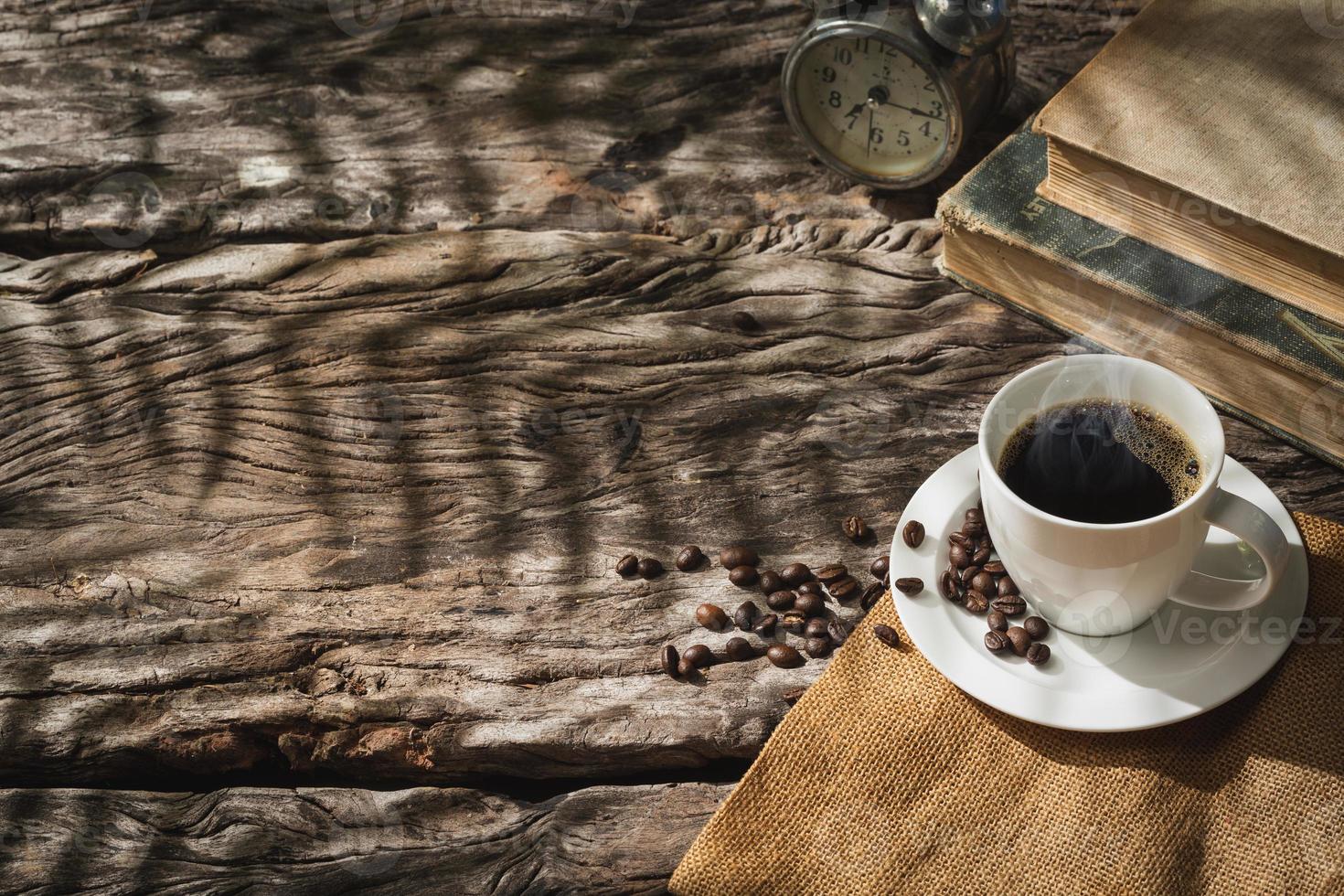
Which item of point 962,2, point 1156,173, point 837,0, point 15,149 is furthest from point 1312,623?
point 15,149

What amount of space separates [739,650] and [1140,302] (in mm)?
736

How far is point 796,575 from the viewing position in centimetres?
147

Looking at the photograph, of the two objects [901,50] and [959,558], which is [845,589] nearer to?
[959,558]

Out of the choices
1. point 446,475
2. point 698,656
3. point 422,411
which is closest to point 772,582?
point 698,656

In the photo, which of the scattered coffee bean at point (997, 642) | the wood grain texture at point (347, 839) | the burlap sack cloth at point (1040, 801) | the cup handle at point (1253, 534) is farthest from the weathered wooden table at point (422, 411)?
the cup handle at point (1253, 534)

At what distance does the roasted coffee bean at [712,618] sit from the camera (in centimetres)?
145

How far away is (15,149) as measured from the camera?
2.20m

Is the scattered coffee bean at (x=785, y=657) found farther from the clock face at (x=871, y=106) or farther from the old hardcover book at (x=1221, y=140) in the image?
the clock face at (x=871, y=106)

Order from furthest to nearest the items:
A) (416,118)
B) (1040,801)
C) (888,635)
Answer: (416,118) < (888,635) < (1040,801)

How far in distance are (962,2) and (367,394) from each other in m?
1.08

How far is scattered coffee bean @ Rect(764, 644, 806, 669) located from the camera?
141 cm

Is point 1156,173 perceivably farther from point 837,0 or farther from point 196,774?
point 196,774

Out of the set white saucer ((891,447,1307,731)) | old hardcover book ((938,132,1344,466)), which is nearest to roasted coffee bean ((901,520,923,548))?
white saucer ((891,447,1307,731))

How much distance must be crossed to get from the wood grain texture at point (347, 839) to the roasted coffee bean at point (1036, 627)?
40 cm
